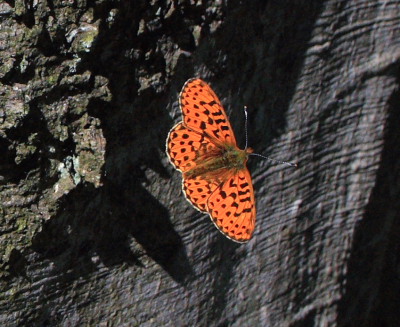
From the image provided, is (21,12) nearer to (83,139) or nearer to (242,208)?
(83,139)

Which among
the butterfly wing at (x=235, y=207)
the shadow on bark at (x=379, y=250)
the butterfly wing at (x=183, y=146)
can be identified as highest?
the butterfly wing at (x=183, y=146)

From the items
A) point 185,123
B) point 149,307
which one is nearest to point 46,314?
point 149,307

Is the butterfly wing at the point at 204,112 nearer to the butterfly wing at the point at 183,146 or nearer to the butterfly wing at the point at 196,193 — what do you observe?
the butterfly wing at the point at 183,146

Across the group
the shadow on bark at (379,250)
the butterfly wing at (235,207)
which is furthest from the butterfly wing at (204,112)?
the shadow on bark at (379,250)

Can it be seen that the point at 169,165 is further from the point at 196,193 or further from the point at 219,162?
the point at 219,162

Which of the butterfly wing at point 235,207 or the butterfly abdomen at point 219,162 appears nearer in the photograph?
the butterfly wing at point 235,207

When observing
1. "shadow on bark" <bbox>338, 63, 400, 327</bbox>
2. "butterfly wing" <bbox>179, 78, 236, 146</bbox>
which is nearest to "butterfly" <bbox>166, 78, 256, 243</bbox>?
"butterfly wing" <bbox>179, 78, 236, 146</bbox>

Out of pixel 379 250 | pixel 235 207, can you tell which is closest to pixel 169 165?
pixel 235 207

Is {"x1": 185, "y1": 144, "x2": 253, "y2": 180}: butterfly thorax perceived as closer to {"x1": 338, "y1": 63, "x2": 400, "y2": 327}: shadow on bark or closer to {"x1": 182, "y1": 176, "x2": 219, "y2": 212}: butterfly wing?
{"x1": 182, "y1": 176, "x2": 219, "y2": 212}: butterfly wing
